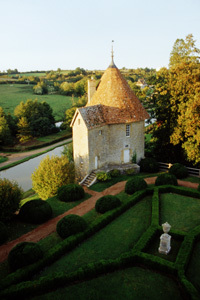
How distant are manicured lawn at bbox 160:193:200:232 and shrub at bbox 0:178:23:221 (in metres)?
11.8

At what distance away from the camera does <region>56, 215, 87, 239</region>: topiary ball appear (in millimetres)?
15953

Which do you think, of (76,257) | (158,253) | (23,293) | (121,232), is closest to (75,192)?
(121,232)

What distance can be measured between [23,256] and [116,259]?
5.17 metres

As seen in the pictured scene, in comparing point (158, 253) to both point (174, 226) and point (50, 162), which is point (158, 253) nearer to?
point (174, 226)

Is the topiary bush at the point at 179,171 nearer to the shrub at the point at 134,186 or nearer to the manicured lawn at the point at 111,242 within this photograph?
the shrub at the point at 134,186

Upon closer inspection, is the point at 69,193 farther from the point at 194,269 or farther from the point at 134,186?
the point at 194,269

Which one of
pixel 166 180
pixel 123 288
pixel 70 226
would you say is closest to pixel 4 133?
pixel 166 180

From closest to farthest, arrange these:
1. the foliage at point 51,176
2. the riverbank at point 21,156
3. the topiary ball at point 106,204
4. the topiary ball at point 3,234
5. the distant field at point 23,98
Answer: the topiary ball at point 3,234 < the topiary ball at point 106,204 < the foliage at point 51,176 < the riverbank at point 21,156 < the distant field at point 23,98

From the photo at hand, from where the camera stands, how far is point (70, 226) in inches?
629

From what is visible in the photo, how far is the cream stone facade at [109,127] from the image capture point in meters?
26.1

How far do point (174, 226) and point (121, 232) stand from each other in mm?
3949

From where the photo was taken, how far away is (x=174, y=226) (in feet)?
56.2

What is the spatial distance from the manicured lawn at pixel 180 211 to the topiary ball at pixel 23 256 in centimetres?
943

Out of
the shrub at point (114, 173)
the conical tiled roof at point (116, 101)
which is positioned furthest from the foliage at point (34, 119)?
the shrub at point (114, 173)
